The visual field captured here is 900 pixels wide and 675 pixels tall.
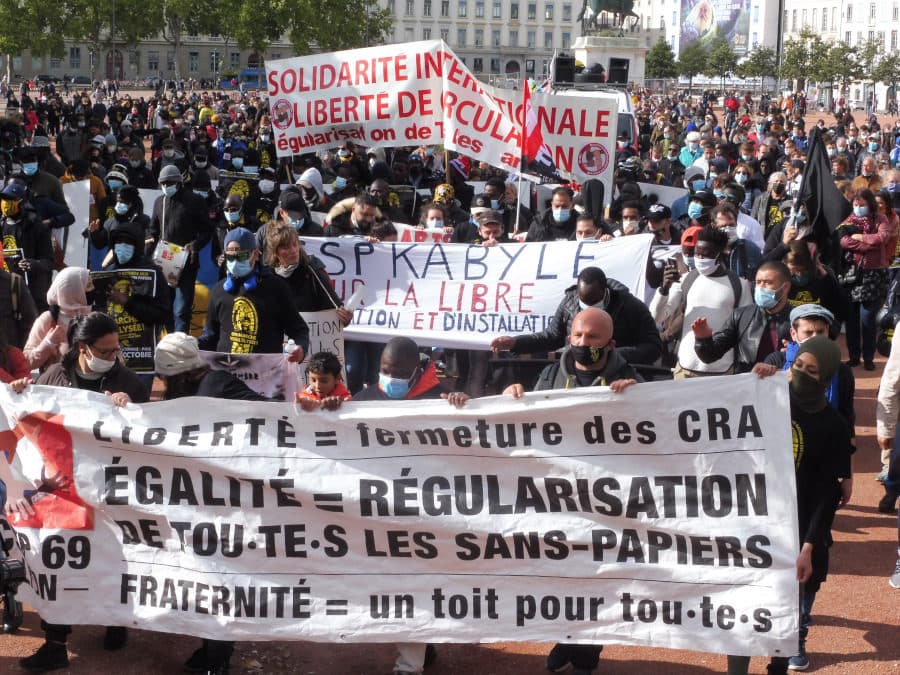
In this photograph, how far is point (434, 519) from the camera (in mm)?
5359

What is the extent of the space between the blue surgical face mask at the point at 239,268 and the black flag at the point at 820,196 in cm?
547

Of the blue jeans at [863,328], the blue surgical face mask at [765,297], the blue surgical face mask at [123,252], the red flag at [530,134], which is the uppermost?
the red flag at [530,134]

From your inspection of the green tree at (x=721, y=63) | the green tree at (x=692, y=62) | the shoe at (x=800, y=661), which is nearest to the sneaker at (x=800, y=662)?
the shoe at (x=800, y=661)

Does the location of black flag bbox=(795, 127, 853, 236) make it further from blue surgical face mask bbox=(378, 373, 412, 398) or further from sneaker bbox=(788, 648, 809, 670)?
blue surgical face mask bbox=(378, 373, 412, 398)

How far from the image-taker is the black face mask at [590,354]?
5.82 metres

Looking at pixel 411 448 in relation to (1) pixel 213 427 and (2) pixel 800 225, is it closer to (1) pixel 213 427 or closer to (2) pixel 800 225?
(1) pixel 213 427

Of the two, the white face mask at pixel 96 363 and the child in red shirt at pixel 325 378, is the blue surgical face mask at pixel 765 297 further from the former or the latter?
the white face mask at pixel 96 363

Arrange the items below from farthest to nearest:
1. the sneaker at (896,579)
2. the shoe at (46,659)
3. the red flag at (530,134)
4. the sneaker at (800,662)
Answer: the red flag at (530,134), the sneaker at (896,579), the sneaker at (800,662), the shoe at (46,659)

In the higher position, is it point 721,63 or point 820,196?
point 721,63

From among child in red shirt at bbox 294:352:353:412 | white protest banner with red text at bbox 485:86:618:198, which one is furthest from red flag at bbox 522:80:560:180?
child in red shirt at bbox 294:352:353:412

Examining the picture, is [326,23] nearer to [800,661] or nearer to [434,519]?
[800,661]

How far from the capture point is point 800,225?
36.5 feet

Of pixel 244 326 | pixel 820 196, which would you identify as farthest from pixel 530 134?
pixel 244 326

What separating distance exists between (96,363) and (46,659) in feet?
4.26
